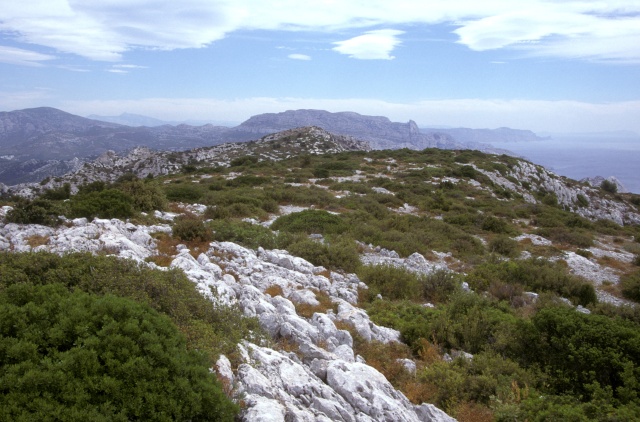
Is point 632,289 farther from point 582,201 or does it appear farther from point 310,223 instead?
point 582,201

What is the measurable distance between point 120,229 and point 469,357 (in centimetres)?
937

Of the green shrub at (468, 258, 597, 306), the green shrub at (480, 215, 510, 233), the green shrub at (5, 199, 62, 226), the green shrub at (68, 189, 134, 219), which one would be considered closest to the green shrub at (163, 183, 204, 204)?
the green shrub at (68, 189, 134, 219)

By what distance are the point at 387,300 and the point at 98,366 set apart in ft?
23.9

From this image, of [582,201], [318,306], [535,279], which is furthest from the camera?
[582,201]

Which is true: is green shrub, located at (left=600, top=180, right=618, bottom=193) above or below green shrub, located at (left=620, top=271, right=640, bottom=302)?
above

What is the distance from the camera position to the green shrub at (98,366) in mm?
3355

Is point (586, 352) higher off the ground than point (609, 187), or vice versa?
point (586, 352)

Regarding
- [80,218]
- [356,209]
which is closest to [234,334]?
[80,218]

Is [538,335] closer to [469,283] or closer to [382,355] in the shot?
[382,355]

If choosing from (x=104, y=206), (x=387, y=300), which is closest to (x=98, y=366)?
(x=387, y=300)

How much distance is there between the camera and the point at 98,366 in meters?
3.70

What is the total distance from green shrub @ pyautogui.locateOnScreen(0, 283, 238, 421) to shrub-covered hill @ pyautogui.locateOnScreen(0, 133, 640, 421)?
71 cm

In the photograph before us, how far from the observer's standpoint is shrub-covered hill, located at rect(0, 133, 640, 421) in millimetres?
5371

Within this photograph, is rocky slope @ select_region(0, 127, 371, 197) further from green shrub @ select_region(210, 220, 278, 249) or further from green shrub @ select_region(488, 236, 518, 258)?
green shrub @ select_region(210, 220, 278, 249)
